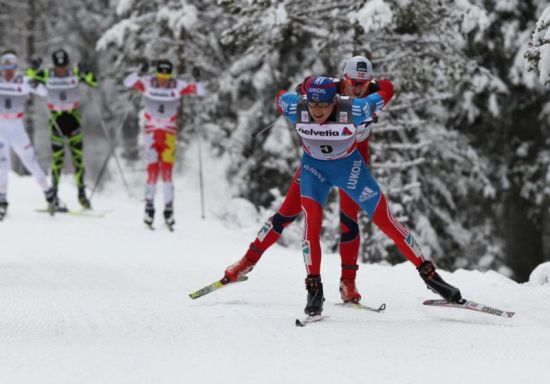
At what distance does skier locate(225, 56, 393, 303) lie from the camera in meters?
7.05

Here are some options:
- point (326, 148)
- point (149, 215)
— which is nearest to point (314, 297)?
point (326, 148)

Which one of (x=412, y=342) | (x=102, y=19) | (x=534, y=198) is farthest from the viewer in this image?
(x=102, y=19)

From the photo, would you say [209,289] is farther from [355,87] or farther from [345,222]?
[355,87]

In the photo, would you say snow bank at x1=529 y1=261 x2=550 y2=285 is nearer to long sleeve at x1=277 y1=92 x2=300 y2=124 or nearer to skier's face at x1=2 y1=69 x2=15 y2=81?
long sleeve at x1=277 y1=92 x2=300 y2=124

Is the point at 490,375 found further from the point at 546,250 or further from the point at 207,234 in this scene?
the point at 546,250

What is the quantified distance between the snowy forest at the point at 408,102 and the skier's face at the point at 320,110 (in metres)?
5.14

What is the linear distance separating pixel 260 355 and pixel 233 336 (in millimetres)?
639

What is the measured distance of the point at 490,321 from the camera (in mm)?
6277

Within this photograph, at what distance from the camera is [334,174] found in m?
6.63

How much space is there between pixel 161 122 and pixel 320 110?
6.74 m

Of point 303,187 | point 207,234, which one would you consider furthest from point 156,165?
point 303,187

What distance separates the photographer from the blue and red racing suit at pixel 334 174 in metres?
6.45

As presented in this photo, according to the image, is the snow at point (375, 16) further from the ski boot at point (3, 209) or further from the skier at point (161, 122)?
the ski boot at point (3, 209)

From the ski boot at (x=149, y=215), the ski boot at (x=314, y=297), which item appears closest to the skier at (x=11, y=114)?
the ski boot at (x=149, y=215)
